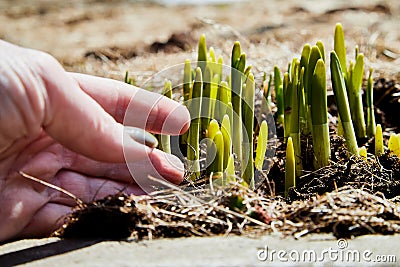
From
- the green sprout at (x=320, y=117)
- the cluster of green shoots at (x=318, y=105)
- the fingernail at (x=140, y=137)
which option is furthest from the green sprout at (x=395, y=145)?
the fingernail at (x=140, y=137)

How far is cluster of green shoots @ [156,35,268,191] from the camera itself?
1.85 meters

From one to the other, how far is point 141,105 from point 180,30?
16.1ft

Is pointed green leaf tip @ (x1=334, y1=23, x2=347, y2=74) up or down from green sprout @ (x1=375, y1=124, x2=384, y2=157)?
up

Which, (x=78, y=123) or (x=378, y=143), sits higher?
(x=78, y=123)

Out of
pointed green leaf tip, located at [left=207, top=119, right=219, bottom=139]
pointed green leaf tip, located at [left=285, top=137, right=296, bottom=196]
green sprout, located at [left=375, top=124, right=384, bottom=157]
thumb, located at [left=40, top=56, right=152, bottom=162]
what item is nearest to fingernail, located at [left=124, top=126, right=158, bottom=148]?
thumb, located at [left=40, top=56, right=152, bottom=162]

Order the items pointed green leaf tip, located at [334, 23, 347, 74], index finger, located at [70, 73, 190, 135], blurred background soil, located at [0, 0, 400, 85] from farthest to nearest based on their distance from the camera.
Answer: blurred background soil, located at [0, 0, 400, 85] → pointed green leaf tip, located at [334, 23, 347, 74] → index finger, located at [70, 73, 190, 135]

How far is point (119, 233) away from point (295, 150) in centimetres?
74

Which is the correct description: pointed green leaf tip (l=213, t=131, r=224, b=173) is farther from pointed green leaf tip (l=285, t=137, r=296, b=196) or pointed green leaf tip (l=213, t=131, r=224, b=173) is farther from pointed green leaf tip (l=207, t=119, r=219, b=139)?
pointed green leaf tip (l=285, t=137, r=296, b=196)

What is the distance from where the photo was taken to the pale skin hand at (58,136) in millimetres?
1529

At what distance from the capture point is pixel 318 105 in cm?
198

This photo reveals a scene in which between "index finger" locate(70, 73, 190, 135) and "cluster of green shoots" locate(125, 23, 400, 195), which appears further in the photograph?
"index finger" locate(70, 73, 190, 135)

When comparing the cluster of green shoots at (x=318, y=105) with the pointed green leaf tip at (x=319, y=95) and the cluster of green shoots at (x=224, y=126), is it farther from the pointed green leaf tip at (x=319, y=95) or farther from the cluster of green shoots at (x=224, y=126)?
the cluster of green shoots at (x=224, y=126)

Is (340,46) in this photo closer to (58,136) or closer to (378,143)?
(378,143)

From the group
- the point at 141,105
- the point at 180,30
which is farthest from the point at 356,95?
the point at 180,30
